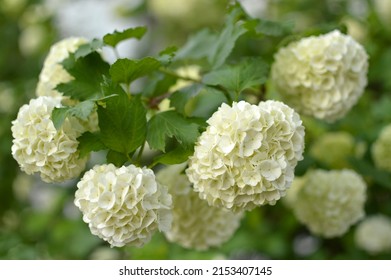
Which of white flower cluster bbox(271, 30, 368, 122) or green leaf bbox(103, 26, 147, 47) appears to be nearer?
green leaf bbox(103, 26, 147, 47)

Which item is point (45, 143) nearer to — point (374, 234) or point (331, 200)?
point (331, 200)

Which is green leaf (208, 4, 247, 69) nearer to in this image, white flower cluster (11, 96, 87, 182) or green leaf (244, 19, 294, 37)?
green leaf (244, 19, 294, 37)

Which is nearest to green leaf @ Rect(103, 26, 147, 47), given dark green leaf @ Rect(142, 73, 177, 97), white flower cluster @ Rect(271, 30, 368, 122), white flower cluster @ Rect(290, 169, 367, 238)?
dark green leaf @ Rect(142, 73, 177, 97)

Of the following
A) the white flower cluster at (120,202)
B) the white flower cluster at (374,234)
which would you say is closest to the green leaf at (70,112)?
the white flower cluster at (120,202)

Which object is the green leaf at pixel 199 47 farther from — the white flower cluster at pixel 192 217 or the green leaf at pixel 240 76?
the white flower cluster at pixel 192 217

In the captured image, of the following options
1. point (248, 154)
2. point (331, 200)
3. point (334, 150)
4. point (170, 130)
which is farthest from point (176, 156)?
point (334, 150)
